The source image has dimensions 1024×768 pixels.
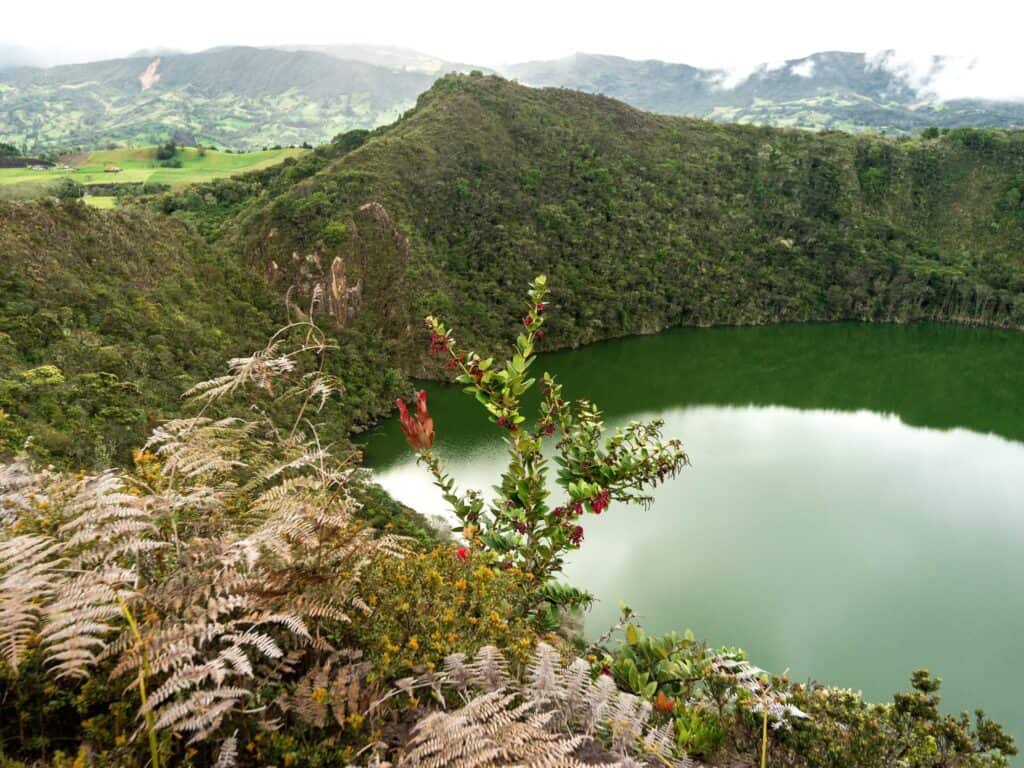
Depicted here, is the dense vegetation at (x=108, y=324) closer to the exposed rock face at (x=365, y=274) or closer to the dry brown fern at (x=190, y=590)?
the exposed rock face at (x=365, y=274)

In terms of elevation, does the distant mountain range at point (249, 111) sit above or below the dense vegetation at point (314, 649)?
above

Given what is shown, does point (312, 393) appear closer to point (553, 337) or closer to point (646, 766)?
point (646, 766)

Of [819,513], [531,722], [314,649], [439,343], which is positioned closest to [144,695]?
[314,649]

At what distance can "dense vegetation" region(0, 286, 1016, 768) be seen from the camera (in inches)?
55.4

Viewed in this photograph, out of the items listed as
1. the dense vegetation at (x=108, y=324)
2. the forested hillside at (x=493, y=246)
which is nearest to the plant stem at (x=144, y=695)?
the dense vegetation at (x=108, y=324)

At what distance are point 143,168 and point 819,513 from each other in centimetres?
5557

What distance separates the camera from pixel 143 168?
156 feet

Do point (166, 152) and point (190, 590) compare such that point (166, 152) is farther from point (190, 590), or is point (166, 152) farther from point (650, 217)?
point (190, 590)

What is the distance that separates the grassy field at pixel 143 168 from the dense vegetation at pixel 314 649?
45090 mm

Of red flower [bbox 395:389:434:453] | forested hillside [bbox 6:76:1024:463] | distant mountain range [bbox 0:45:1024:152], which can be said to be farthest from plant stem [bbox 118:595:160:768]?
distant mountain range [bbox 0:45:1024:152]

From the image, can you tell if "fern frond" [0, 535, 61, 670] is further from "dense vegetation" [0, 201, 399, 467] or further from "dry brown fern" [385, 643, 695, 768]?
"dense vegetation" [0, 201, 399, 467]

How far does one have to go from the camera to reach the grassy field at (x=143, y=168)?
39.2 m

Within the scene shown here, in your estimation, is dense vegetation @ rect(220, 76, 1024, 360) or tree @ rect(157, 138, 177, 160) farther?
tree @ rect(157, 138, 177, 160)

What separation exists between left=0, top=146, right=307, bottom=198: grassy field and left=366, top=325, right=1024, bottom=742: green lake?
31232mm
